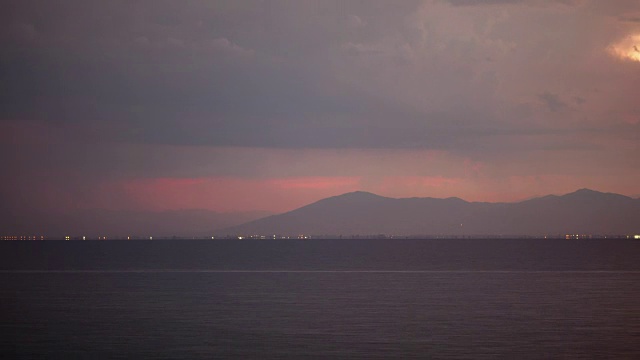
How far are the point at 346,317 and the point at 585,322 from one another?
1422cm

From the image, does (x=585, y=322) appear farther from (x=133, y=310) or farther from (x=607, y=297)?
(x=133, y=310)

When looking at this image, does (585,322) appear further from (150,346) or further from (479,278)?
(479,278)

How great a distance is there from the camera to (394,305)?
5822cm

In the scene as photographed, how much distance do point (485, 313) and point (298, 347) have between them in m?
18.6

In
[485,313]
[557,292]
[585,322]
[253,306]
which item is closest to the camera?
[585,322]

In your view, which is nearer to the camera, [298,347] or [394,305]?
[298,347]

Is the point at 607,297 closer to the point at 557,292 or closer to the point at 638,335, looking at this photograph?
the point at 557,292

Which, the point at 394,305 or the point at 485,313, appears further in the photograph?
the point at 394,305

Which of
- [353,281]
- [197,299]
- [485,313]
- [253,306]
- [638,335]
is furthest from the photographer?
[353,281]

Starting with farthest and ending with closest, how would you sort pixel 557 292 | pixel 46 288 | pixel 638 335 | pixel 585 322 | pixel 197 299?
pixel 46 288, pixel 557 292, pixel 197 299, pixel 585 322, pixel 638 335

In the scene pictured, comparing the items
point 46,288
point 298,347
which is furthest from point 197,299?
point 298,347

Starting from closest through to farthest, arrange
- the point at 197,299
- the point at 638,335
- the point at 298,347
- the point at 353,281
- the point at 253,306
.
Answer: the point at 298,347, the point at 638,335, the point at 253,306, the point at 197,299, the point at 353,281

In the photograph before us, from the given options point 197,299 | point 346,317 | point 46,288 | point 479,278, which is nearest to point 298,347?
point 346,317

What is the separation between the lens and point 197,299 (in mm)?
63031
